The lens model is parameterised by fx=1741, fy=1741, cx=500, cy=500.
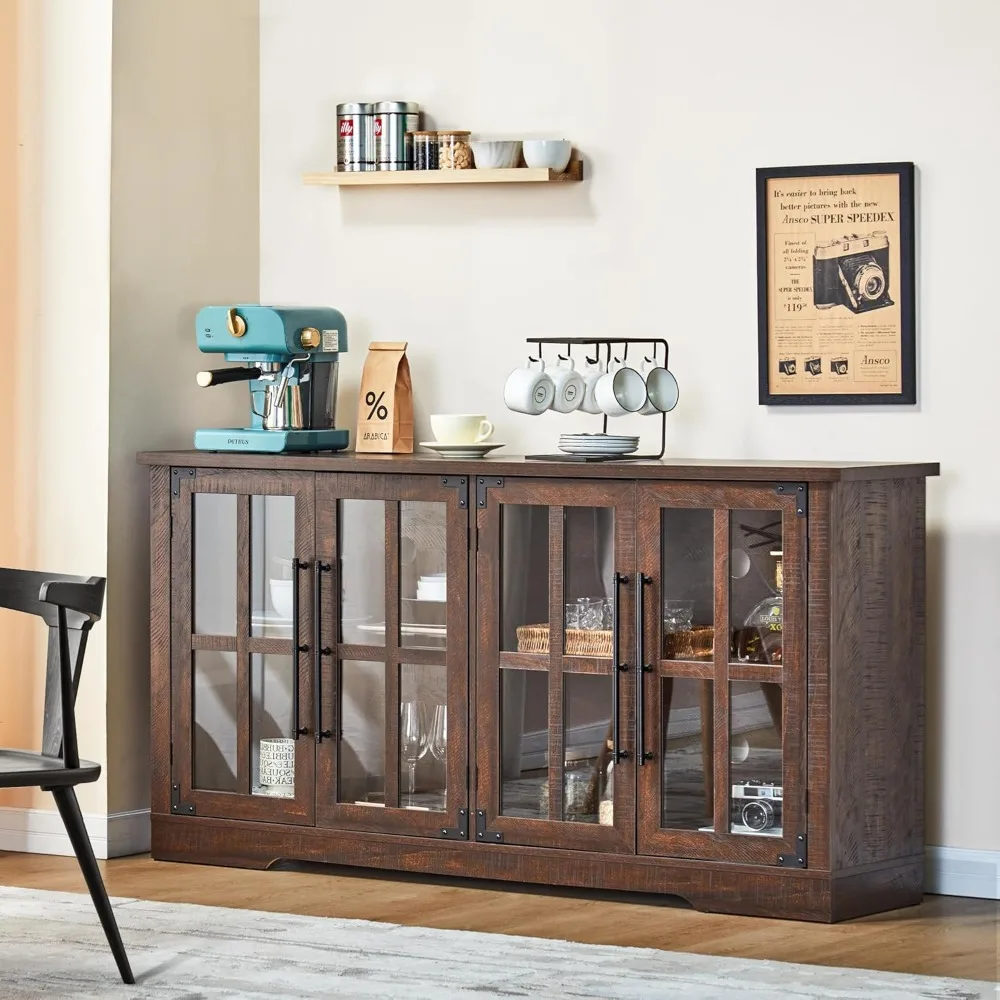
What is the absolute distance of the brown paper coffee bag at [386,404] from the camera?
4312 millimetres

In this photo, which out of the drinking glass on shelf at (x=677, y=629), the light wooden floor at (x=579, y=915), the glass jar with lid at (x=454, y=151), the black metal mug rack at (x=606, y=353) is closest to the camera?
the light wooden floor at (x=579, y=915)

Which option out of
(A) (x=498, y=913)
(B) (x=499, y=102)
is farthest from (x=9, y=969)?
(B) (x=499, y=102)

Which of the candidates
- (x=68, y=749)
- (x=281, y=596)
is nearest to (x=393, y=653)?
(x=281, y=596)

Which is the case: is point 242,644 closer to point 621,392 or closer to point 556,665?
point 556,665

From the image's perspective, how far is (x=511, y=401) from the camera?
3.98 m

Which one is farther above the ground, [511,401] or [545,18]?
[545,18]

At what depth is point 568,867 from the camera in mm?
3811

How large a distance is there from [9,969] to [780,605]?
66.1 inches

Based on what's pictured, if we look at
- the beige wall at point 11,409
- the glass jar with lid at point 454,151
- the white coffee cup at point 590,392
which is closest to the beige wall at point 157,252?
the beige wall at point 11,409

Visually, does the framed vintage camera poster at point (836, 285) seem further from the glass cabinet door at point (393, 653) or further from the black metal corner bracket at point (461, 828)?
the black metal corner bracket at point (461, 828)

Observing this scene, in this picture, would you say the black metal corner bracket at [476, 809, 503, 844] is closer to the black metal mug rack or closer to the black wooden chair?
the black metal mug rack

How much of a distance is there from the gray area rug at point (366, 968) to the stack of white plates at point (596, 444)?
107cm

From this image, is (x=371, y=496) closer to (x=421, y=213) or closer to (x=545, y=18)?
(x=421, y=213)

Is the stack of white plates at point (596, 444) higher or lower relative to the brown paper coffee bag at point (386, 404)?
lower
